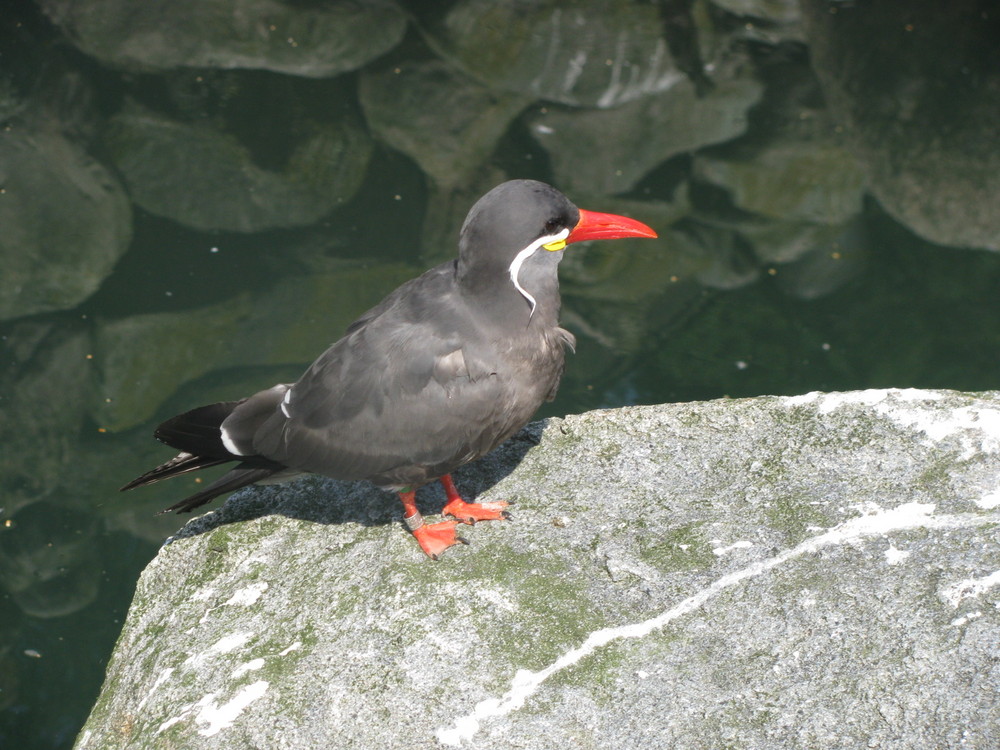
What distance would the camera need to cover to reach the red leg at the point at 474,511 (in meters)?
3.95

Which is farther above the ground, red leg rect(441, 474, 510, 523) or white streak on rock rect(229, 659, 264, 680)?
white streak on rock rect(229, 659, 264, 680)

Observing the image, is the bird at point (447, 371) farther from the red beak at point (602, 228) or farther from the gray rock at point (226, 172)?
the gray rock at point (226, 172)

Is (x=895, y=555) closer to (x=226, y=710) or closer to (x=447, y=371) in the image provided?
(x=447, y=371)

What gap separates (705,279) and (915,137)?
2614mm

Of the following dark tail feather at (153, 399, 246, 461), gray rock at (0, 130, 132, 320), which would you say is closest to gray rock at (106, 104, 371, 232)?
gray rock at (0, 130, 132, 320)

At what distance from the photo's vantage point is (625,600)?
3.47 m

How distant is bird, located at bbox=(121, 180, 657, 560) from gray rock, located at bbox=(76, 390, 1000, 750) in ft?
0.98

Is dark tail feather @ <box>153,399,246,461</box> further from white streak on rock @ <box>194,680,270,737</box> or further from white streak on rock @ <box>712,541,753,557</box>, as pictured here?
white streak on rock @ <box>712,541,753,557</box>

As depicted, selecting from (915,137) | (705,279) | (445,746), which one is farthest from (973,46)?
(445,746)

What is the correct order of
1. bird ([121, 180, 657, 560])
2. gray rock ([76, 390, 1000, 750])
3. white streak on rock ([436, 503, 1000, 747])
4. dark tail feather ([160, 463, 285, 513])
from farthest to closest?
dark tail feather ([160, 463, 285, 513]) → bird ([121, 180, 657, 560]) → white streak on rock ([436, 503, 1000, 747]) → gray rock ([76, 390, 1000, 750])

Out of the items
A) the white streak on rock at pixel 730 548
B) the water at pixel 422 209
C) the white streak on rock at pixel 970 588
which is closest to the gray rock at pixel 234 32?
the water at pixel 422 209

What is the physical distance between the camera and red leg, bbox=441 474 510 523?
3945mm

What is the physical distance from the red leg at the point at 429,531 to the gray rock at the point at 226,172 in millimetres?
4614

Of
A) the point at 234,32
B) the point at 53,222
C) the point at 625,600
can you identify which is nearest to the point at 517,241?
the point at 625,600
